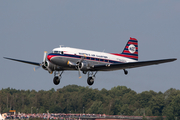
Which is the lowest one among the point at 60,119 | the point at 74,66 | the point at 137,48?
the point at 60,119

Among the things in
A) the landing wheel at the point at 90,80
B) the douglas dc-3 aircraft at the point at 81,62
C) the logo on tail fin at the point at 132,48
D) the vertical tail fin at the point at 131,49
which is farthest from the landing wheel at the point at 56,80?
the logo on tail fin at the point at 132,48

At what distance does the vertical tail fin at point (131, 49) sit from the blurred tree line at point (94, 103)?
8311cm

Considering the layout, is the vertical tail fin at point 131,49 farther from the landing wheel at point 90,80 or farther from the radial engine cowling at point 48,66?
the radial engine cowling at point 48,66

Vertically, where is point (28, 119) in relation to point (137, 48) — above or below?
below

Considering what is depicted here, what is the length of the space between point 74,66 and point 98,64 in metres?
3.63

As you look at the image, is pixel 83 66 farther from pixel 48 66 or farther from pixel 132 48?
pixel 132 48

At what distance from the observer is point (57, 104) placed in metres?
141

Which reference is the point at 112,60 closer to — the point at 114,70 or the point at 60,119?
the point at 114,70

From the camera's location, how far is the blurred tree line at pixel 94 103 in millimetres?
135875

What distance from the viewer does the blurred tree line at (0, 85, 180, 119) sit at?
Answer: 446 ft

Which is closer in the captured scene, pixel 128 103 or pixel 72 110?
pixel 72 110

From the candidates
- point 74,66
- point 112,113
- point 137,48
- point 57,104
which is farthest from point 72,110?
point 74,66

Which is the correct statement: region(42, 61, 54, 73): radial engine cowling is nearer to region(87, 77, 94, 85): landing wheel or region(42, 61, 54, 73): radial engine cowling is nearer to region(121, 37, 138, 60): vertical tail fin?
region(87, 77, 94, 85): landing wheel

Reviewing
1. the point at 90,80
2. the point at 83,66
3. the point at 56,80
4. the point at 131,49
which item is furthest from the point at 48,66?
the point at 131,49
